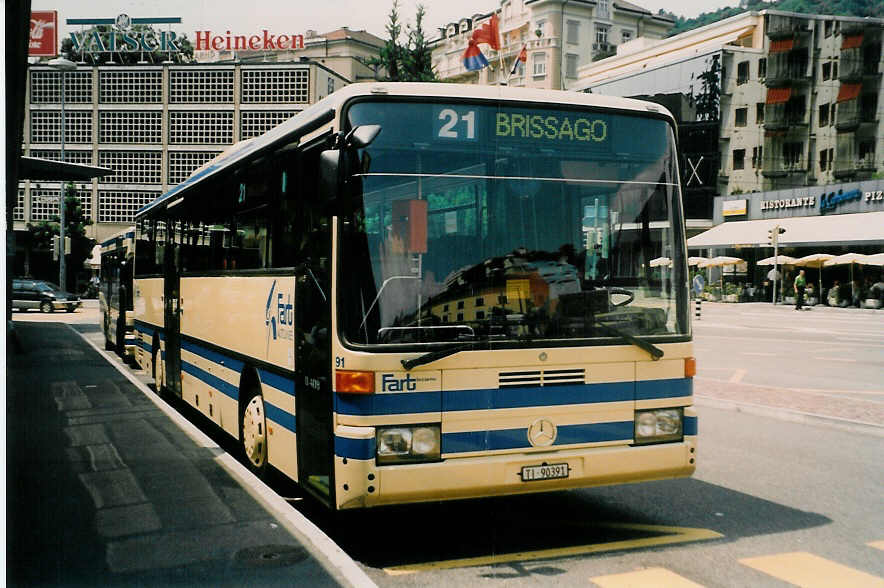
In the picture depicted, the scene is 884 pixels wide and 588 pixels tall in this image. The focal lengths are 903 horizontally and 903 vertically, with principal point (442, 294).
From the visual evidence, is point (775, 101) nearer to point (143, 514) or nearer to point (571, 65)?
point (571, 65)

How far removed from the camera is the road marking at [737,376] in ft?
49.1

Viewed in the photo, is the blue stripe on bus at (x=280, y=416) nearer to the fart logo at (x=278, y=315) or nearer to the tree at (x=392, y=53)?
the fart logo at (x=278, y=315)

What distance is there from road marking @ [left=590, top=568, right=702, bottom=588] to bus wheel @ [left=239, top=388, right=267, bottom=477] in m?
3.29

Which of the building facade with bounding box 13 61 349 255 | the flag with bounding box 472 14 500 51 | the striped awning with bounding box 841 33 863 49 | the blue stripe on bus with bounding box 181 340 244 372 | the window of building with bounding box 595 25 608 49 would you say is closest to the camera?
the blue stripe on bus with bounding box 181 340 244 372

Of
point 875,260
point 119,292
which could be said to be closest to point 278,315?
point 119,292

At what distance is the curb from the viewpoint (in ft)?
34.0

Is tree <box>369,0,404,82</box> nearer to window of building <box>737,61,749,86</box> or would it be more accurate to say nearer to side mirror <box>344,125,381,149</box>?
side mirror <box>344,125,381,149</box>

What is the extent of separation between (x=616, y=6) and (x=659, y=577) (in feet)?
104

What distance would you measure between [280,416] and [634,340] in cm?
278

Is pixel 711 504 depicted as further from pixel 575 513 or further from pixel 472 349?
pixel 472 349

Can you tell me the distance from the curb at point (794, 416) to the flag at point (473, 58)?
595 centimetres

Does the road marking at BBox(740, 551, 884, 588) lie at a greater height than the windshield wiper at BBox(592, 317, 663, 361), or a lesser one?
lesser

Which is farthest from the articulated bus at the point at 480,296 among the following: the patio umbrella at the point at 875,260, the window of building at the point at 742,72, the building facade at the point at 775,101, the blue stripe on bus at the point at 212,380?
the window of building at the point at 742,72

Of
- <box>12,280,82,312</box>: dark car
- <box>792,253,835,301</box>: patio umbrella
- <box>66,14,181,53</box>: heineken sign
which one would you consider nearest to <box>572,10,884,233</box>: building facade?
<box>792,253,835,301</box>: patio umbrella
